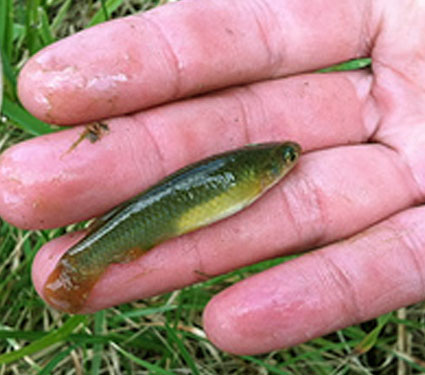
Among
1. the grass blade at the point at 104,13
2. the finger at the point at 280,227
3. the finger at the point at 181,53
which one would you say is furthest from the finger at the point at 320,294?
the grass blade at the point at 104,13

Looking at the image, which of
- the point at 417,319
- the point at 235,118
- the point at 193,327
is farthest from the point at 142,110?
the point at 417,319

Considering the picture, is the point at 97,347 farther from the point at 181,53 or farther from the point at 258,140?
the point at 181,53

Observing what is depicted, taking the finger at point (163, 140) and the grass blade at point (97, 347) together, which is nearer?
the finger at point (163, 140)

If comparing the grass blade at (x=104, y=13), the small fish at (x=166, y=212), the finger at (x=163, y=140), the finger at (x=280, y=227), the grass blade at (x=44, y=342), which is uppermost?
the grass blade at (x=104, y=13)

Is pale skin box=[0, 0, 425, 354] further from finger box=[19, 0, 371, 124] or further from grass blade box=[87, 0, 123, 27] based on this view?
grass blade box=[87, 0, 123, 27]

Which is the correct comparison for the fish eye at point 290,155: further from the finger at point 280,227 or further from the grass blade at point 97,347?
the grass blade at point 97,347

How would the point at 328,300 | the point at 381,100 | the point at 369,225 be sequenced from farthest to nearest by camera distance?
the point at 381,100, the point at 369,225, the point at 328,300

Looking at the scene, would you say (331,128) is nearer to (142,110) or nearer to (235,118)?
(235,118)
